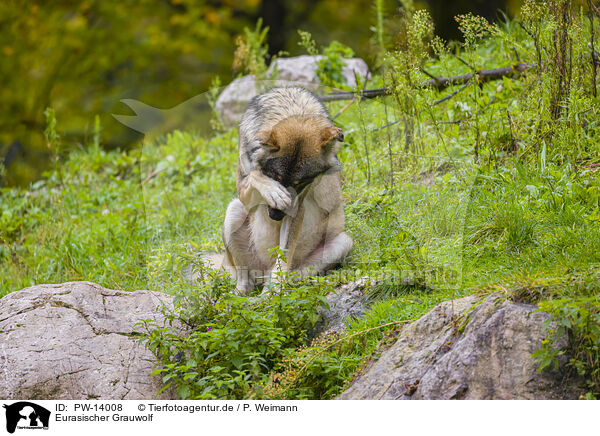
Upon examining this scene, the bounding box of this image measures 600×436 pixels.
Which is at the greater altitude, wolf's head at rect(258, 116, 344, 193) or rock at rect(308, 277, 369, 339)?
wolf's head at rect(258, 116, 344, 193)

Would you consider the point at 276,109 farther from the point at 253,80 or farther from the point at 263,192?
the point at 253,80

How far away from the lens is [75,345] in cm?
461

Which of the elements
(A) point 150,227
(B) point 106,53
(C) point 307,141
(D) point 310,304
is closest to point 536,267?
(D) point 310,304

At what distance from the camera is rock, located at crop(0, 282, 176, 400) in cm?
432

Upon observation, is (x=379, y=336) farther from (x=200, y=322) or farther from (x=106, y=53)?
(x=106, y=53)

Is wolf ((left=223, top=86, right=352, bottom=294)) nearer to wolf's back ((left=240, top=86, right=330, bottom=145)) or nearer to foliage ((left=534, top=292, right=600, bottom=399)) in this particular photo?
wolf's back ((left=240, top=86, right=330, bottom=145))

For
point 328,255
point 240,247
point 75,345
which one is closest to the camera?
point 75,345

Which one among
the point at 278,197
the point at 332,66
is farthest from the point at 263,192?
the point at 332,66

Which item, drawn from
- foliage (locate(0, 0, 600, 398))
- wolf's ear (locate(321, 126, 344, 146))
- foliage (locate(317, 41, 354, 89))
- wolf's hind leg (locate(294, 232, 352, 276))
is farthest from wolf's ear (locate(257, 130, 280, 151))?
foliage (locate(317, 41, 354, 89))

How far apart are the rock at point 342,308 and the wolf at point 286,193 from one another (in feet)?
1.22
